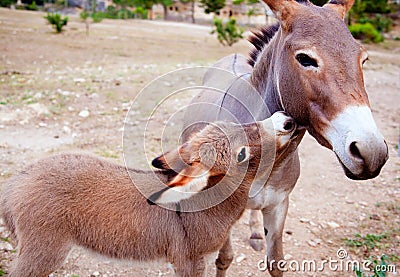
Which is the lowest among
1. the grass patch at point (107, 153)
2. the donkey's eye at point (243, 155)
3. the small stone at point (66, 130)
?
the grass patch at point (107, 153)

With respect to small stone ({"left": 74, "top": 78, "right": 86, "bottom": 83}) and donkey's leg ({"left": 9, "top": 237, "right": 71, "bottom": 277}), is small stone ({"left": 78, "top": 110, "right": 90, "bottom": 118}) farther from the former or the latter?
donkey's leg ({"left": 9, "top": 237, "right": 71, "bottom": 277})

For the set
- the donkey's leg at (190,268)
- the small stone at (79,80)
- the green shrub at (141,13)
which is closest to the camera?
the donkey's leg at (190,268)

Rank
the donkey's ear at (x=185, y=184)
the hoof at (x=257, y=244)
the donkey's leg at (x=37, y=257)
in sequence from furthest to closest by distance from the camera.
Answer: the hoof at (x=257, y=244) → the donkey's leg at (x=37, y=257) → the donkey's ear at (x=185, y=184)

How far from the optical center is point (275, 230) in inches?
135

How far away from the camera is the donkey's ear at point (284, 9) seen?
8.13 feet

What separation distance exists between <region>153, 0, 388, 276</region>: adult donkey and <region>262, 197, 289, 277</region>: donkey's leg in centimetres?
9

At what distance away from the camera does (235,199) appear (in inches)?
114

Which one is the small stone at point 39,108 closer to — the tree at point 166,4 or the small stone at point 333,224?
the small stone at point 333,224

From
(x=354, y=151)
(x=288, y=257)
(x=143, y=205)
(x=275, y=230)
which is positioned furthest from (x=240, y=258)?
(x=354, y=151)

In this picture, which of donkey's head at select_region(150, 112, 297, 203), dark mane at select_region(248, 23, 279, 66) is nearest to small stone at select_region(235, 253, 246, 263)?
donkey's head at select_region(150, 112, 297, 203)

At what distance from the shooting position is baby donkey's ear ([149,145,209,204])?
95.3 inches

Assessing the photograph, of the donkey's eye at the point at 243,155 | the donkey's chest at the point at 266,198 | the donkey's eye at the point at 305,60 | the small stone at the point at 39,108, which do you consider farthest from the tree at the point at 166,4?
the donkey's eye at the point at 305,60

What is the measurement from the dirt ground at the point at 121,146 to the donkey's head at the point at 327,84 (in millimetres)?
1682

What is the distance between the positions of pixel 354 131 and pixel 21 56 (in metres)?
12.1
